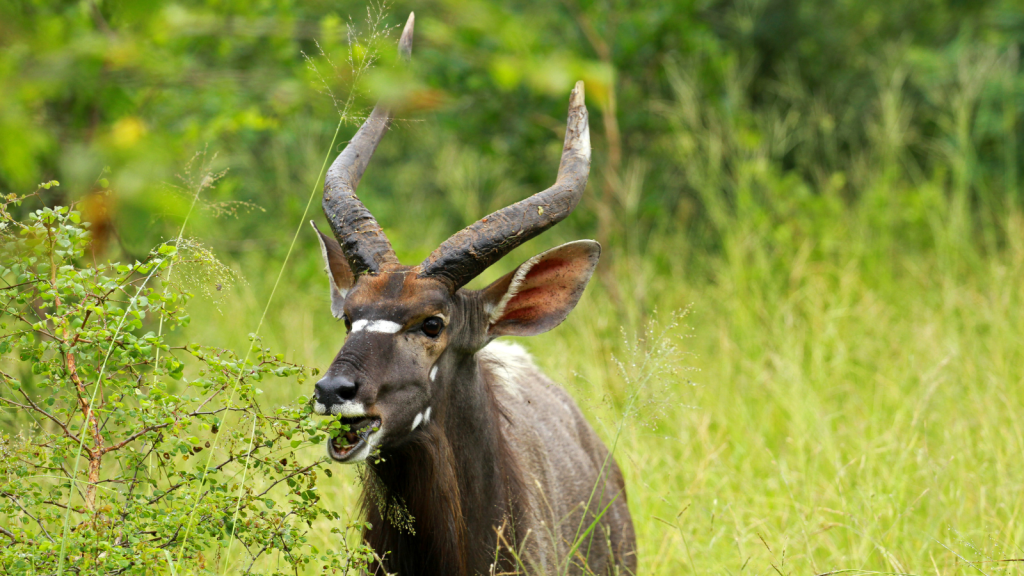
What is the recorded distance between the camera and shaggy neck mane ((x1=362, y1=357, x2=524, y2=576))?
3.64m

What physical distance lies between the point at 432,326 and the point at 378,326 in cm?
23

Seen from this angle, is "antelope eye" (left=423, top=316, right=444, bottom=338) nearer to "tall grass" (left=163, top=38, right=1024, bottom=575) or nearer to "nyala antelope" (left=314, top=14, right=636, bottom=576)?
"nyala antelope" (left=314, top=14, right=636, bottom=576)

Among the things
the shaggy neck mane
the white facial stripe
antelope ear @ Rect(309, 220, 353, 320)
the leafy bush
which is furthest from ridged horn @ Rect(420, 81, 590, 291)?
the leafy bush

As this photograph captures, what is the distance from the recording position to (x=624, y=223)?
939 centimetres

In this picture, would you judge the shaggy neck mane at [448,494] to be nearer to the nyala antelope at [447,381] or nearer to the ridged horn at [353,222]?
the nyala antelope at [447,381]

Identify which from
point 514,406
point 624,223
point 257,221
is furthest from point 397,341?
point 257,221

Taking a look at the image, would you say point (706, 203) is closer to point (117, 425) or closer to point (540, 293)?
point (540, 293)

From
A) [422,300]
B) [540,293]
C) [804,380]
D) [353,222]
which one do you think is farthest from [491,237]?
[804,380]

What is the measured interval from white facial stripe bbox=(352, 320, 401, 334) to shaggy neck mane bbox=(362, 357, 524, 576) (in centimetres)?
38

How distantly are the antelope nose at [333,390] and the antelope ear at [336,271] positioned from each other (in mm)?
860

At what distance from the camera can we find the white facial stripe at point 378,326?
3.51m

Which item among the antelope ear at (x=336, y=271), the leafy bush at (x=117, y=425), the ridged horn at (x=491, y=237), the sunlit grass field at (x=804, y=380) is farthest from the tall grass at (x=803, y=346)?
the leafy bush at (x=117, y=425)

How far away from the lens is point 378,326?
352 cm

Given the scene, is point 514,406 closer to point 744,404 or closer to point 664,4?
point 744,404
